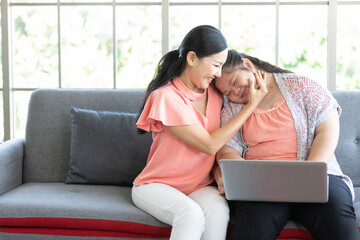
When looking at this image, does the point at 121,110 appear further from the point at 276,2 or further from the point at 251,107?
the point at 276,2

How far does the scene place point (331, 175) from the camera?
2.21 meters

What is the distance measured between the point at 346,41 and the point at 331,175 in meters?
1.77

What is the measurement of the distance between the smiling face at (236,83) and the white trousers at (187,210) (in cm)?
45

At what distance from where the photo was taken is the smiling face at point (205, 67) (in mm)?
2246

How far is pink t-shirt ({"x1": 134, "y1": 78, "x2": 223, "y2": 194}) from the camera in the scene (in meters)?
2.25

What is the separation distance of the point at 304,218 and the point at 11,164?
4.91 ft

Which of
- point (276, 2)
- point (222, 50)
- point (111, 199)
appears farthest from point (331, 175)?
point (276, 2)

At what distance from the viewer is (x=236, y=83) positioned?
7.64 ft

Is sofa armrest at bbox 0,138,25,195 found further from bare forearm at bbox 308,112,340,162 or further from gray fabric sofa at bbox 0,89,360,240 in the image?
bare forearm at bbox 308,112,340,162

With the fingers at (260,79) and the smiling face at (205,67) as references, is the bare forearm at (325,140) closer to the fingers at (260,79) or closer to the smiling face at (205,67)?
the fingers at (260,79)

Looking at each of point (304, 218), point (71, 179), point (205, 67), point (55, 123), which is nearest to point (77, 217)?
point (71, 179)

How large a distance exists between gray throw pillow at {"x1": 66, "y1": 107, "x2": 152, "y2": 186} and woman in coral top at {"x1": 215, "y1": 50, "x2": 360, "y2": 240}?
0.52 meters

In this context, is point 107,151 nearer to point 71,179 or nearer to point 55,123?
point 71,179

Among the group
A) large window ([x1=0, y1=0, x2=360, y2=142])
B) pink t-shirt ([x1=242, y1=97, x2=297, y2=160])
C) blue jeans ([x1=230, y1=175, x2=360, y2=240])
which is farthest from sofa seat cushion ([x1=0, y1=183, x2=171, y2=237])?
large window ([x1=0, y1=0, x2=360, y2=142])
